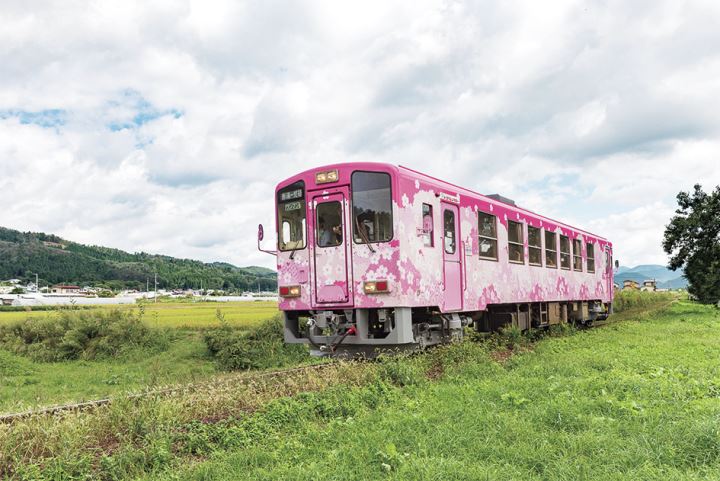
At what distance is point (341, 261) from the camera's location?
394 inches

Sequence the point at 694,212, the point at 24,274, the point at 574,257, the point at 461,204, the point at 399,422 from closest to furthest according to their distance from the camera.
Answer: the point at 399,422 < the point at 461,204 < the point at 574,257 < the point at 694,212 < the point at 24,274

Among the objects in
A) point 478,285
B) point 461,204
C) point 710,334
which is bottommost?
point 710,334

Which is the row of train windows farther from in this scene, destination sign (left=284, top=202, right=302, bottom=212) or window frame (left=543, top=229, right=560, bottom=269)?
destination sign (left=284, top=202, right=302, bottom=212)

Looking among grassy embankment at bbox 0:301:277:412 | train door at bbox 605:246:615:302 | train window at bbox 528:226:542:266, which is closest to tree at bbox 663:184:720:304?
train door at bbox 605:246:615:302

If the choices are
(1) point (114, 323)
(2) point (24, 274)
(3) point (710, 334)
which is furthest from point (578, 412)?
(2) point (24, 274)

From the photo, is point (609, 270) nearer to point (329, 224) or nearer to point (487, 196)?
point (487, 196)

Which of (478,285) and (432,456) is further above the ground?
(478,285)

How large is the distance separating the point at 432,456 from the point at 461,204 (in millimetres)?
Answer: 7274

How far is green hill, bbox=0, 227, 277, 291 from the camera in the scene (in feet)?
378

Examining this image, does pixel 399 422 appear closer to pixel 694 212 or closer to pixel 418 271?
pixel 418 271

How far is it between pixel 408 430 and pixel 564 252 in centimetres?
1368

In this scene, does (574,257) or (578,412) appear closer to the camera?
(578,412)

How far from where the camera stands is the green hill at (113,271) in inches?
4537

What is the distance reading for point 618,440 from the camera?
470 centimetres
